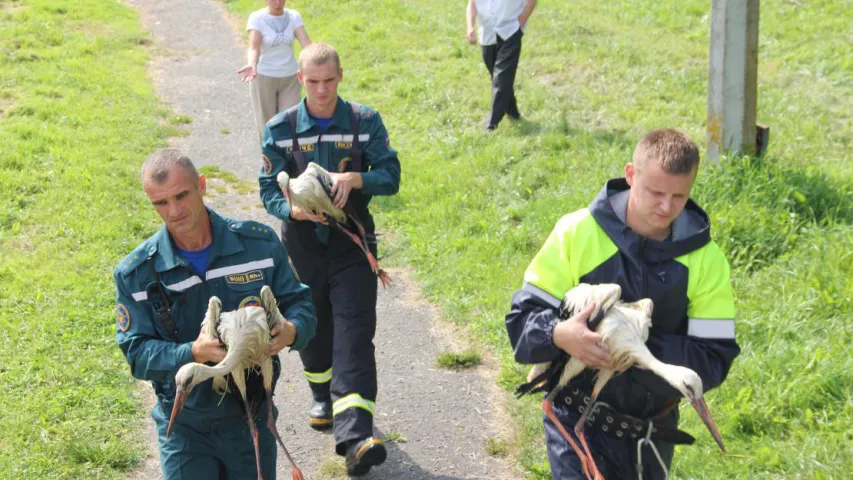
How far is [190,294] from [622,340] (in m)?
1.94

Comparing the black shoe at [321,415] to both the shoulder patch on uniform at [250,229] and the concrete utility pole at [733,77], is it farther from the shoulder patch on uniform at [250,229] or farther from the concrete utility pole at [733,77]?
the concrete utility pole at [733,77]

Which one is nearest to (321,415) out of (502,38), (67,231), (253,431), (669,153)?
(253,431)

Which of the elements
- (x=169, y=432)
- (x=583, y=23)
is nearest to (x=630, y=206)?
(x=169, y=432)

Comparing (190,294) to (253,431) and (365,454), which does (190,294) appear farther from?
(365,454)

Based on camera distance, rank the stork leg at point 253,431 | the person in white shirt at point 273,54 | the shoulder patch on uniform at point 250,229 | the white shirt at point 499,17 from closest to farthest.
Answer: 1. the stork leg at point 253,431
2. the shoulder patch on uniform at point 250,229
3. the person in white shirt at point 273,54
4. the white shirt at point 499,17

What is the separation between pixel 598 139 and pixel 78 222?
227 inches

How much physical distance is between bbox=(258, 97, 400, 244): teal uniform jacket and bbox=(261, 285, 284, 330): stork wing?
172 centimetres

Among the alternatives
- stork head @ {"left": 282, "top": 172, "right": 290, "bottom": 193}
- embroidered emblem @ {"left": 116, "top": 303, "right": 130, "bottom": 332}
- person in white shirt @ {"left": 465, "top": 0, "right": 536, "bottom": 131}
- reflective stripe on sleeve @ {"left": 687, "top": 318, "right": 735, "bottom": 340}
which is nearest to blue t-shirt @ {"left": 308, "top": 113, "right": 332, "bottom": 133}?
stork head @ {"left": 282, "top": 172, "right": 290, "bottom": 193}

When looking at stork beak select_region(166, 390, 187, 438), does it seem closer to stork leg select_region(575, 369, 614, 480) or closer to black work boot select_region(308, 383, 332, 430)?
stork leg select_region(575, 369, 614, 480)

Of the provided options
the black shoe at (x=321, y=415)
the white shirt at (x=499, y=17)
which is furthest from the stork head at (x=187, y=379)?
the white shirt at (x=499, y=17)

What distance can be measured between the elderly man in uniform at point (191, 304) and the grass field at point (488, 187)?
1838 millimetres

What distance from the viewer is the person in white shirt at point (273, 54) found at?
33.3 ft

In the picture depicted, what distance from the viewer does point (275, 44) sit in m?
10.2

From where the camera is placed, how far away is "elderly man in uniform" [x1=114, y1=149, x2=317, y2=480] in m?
3.96
